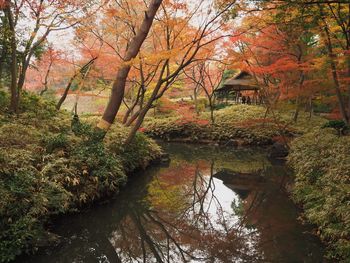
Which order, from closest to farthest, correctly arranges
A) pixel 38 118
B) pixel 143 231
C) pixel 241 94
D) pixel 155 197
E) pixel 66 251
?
pixel 66 251
pixel 143 231
pixel 155 197
pixel 38 118
pixel 241 94

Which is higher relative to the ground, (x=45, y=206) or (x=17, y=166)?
(x=17, y=166)

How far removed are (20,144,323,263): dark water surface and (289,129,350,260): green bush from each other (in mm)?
379

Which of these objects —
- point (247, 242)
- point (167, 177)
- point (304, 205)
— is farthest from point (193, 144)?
point (247, 242)

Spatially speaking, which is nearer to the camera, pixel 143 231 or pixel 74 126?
pixel 143 231

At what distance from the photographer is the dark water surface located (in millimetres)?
5324

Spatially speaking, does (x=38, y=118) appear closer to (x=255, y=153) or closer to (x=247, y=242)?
(x=247, y=242)

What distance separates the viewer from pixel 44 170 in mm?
6188

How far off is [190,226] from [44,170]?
325 centimetres

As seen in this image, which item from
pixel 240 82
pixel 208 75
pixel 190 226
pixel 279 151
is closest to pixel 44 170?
pixel 190 226

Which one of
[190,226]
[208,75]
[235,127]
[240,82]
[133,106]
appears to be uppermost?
[208,75]

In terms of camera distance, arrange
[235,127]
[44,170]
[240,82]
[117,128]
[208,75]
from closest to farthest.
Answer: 1. [44,170]
2. [117,128]
3. [235,127]
4. [208,75]
5. [240,82]

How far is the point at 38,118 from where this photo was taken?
9.72m

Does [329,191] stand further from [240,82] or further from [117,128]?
[240,82]

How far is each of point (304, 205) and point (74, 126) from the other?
659 cm
